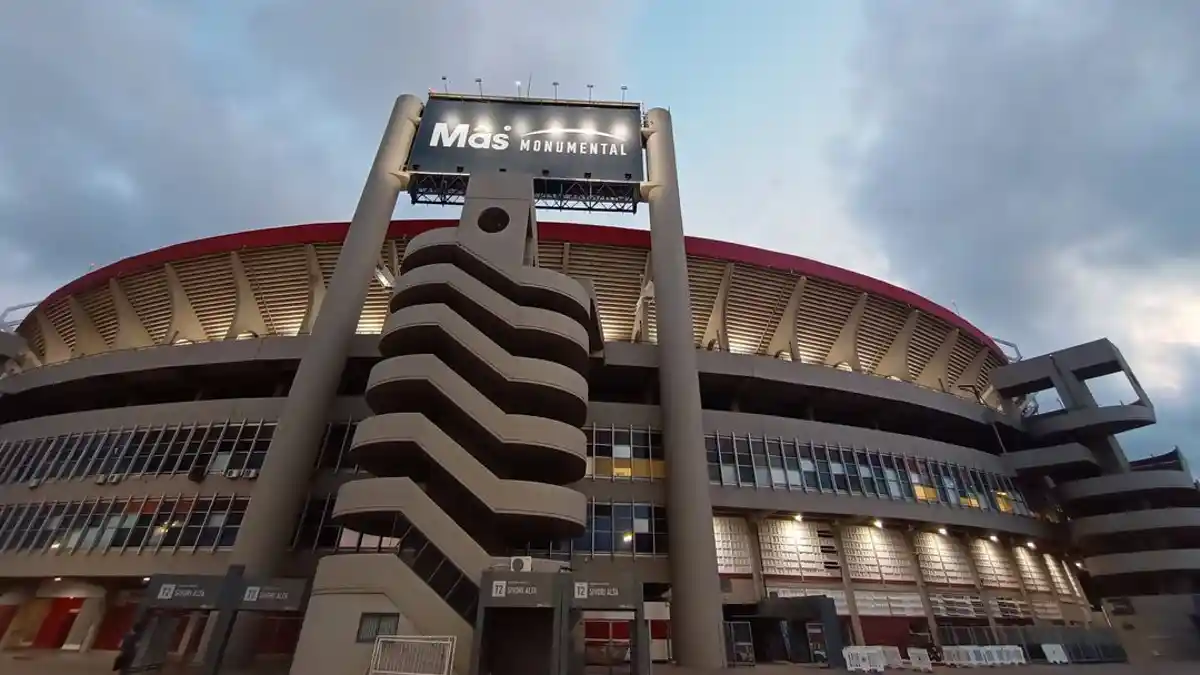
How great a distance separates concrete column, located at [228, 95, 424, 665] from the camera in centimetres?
2369

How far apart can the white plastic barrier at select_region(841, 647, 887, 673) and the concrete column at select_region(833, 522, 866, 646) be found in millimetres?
7201

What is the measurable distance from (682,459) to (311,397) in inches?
714

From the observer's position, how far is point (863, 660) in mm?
21156

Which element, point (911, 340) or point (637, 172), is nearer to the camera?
point (637, 172)

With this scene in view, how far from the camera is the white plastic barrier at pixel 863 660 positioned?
21.0 metres

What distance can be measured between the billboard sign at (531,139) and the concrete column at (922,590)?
27.1m

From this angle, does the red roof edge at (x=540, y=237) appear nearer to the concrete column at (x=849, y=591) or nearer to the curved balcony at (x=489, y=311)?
the curved balcony at (x=489, y=311)

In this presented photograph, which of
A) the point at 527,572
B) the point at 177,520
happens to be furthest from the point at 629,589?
the point at 177,520

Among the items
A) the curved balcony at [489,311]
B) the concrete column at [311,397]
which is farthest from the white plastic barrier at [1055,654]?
the concrete column at [311,397]

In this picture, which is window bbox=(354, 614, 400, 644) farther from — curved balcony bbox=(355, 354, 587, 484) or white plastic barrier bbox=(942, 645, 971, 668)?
white plastic barrier bbox=(942, 645, 971, 668)

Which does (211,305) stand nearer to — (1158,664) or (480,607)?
(480,607)

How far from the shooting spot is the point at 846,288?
3822cm

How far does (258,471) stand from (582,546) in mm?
16778

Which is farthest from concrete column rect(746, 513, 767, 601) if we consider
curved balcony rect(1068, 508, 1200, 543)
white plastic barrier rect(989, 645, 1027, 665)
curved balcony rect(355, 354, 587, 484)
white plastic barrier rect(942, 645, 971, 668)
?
curved balcony rect(1068, 508, 1200, 543)
